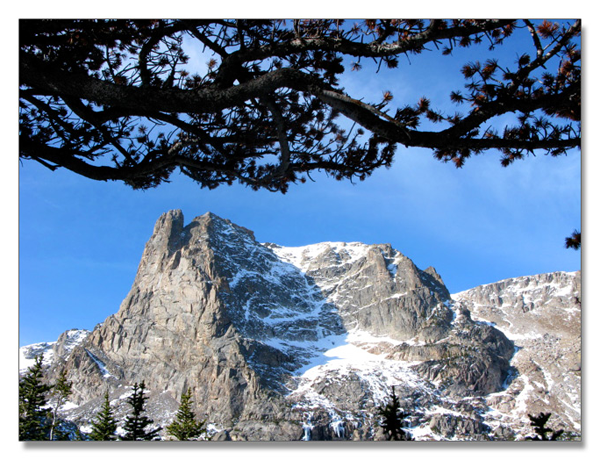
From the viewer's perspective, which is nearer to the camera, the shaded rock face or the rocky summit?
the rocky summit

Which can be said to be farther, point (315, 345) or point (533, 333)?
point (315, 345)

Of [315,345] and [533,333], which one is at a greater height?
[533,333]

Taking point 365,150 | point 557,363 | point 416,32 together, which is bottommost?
point 557,363

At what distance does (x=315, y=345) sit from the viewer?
16925 cm

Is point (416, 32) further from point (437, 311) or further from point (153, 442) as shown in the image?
point (437, 311)

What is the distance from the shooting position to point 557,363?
14050 cm

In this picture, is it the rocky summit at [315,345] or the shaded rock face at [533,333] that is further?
the shaded rock face at [533,333]

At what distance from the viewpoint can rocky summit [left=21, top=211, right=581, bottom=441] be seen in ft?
384

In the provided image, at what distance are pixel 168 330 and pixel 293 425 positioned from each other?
55952 mm

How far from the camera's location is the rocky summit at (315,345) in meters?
117
